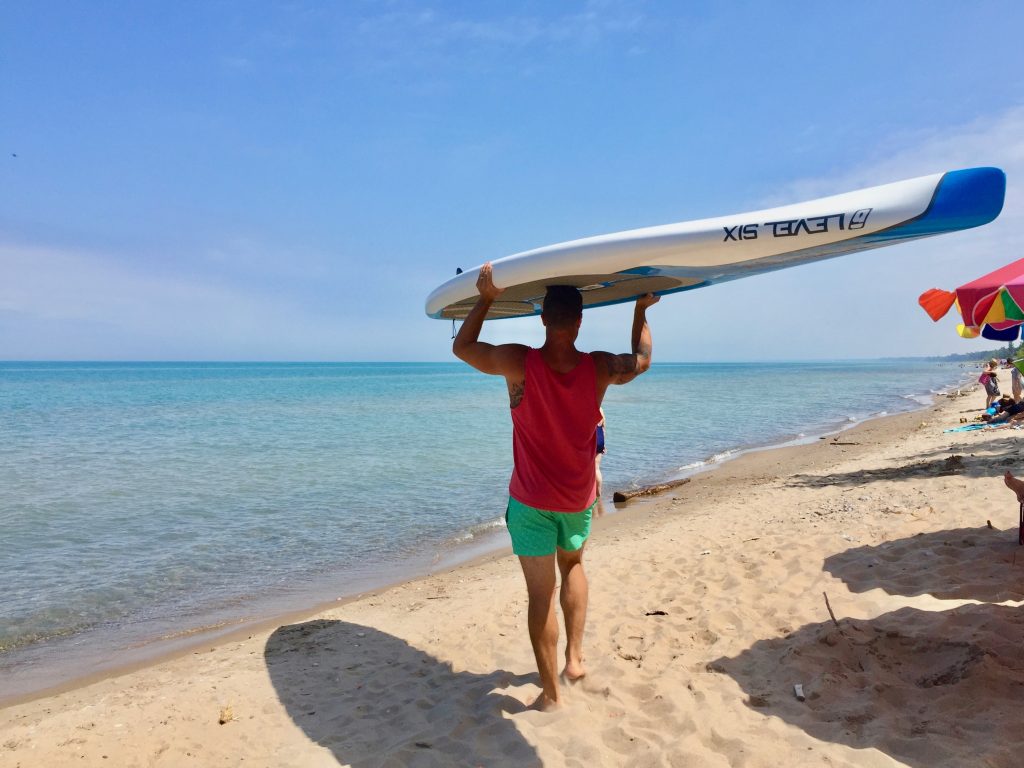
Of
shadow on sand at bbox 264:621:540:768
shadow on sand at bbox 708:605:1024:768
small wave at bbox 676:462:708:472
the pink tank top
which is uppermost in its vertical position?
the pink tank top

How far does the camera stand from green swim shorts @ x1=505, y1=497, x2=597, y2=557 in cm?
288

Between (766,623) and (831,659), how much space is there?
1.98ft

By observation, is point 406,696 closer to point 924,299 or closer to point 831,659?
point 831,659

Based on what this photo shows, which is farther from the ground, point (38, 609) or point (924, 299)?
point (924, 299)

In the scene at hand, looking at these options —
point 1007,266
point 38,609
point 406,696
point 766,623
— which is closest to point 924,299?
point 1007,266

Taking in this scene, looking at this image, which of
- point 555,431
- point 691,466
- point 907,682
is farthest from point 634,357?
point 691,466

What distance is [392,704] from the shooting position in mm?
3377

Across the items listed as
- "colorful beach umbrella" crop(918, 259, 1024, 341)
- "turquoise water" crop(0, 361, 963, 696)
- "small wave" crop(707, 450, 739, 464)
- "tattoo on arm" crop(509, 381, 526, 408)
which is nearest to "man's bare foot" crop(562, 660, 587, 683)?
"tattoo on arm" crop(509, 381, 526, 408)

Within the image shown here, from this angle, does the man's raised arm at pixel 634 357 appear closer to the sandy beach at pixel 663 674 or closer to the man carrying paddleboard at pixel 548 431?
the man carrying paddleboard at pixel 548 431

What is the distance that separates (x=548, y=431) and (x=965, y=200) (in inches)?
72.3

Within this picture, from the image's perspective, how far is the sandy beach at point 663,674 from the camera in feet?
8.70

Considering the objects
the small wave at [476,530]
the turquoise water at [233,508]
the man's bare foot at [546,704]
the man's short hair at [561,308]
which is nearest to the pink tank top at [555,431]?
the man's short hair at [561,308]

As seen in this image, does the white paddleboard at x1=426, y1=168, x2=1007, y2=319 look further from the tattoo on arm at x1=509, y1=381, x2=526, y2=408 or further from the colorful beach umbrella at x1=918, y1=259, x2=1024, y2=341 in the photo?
the colorful beach umbrella at x1=918, y1=259, x2=1024, y2=341

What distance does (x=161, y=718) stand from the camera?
3.35 metres
